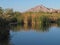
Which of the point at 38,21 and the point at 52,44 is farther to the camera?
the point at 38,21

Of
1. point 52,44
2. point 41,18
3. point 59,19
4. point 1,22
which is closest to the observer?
point 52,44

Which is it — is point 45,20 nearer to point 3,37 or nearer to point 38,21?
point 38,21

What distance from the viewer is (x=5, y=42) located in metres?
13.5

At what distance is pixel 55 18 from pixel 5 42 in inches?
1027

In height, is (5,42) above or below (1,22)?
below

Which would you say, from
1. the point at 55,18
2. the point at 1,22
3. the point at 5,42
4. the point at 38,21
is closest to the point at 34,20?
the point at 38,21

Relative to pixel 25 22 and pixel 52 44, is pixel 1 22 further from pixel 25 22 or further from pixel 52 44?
pixel 25 22

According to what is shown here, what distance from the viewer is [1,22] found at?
16.1 m

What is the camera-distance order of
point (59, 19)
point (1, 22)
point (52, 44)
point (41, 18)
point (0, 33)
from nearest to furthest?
point (52, 44) < point (0, 33) < point (1, 22) < point (41, 18) < point (59, 19)

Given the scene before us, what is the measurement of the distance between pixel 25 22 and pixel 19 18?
3.96 ft

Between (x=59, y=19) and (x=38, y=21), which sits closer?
(x=38, y=21)

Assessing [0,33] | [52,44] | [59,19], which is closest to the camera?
[52,44]

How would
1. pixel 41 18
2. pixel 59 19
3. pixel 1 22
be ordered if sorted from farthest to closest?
pixel 59 19 < pixel 41 18 < pixel 1 22

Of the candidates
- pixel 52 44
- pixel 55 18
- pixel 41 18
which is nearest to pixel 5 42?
pixel 52 44
